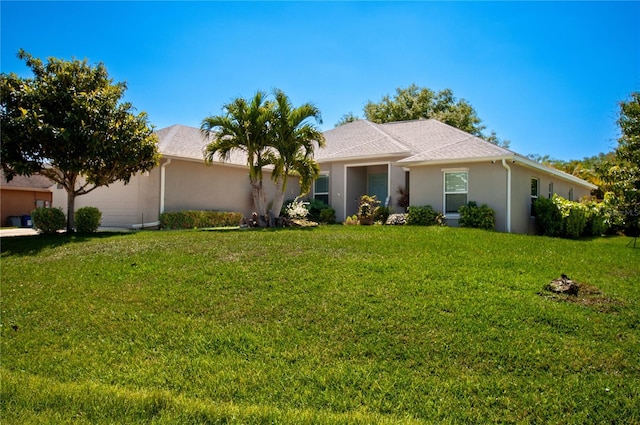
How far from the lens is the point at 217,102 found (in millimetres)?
15273

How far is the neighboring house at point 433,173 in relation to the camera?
15.1 meters

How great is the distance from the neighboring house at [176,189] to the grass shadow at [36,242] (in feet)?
10.9

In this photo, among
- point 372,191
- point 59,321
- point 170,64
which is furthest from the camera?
point 372,191

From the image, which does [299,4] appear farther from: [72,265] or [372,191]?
[372,191]

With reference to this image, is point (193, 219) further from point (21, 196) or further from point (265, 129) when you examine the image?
point (21, 196)

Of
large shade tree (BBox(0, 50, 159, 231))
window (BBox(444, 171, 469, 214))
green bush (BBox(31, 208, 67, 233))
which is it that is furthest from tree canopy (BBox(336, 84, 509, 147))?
green bush (BBox(31, 208, 67, 233))

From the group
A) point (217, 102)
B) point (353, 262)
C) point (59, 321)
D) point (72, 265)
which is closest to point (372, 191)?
point (217, 102)

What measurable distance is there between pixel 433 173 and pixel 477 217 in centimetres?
251

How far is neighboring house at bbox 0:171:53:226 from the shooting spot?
25000mm

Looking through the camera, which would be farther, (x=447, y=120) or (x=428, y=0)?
(x=447, y=120)

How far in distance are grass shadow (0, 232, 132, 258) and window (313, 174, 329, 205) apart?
9.54m

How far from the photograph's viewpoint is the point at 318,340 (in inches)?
205

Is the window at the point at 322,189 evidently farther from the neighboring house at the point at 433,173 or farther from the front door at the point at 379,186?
the front door at the point at 379,186

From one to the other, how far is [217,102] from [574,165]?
2400 centimetres
